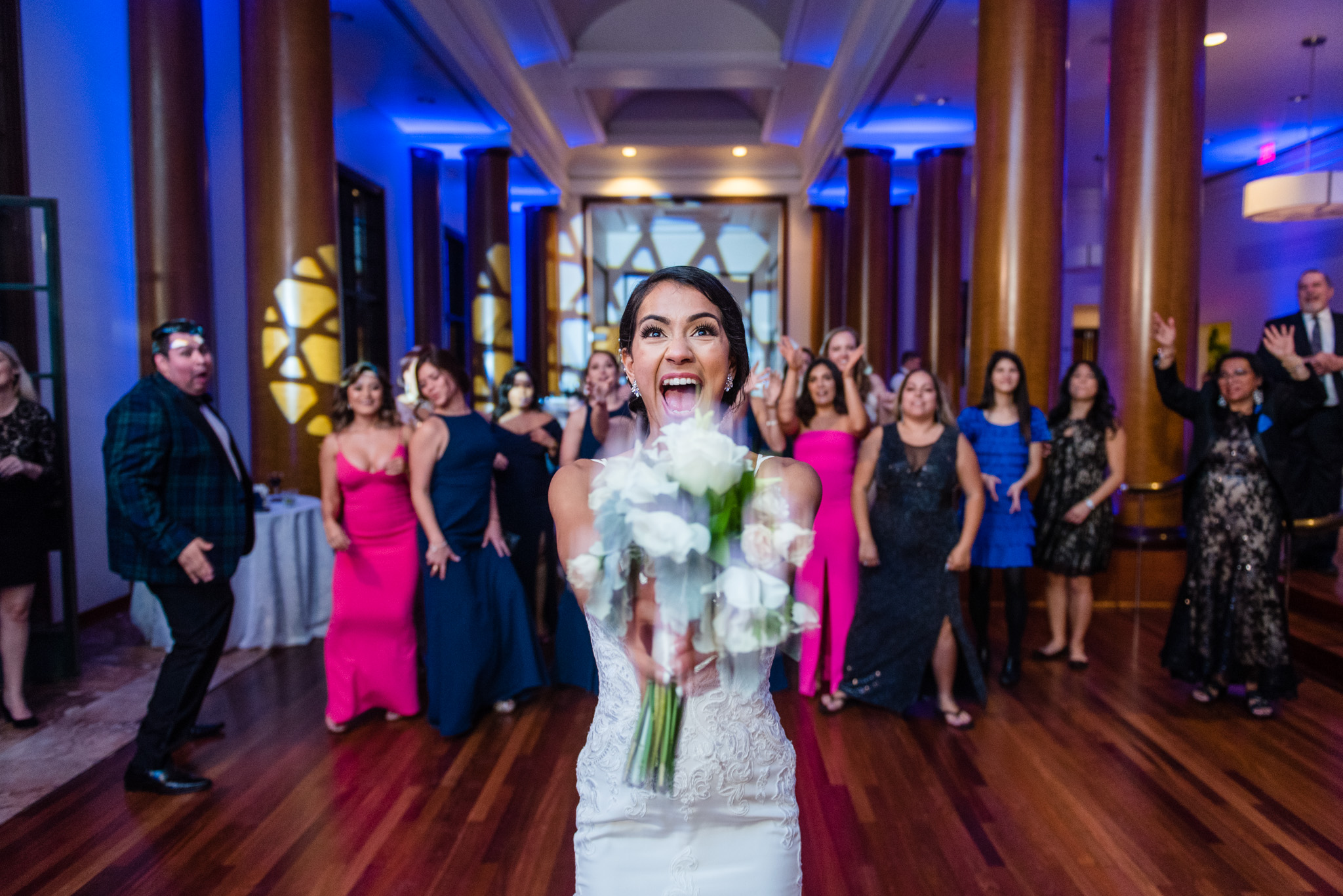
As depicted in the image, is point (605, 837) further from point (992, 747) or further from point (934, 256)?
point (934, 256)

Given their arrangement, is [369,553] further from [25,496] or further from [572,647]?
[25,496]

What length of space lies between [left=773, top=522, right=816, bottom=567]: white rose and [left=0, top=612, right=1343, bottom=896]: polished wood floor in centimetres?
178

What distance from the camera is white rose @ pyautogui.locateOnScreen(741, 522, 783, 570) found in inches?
39.9

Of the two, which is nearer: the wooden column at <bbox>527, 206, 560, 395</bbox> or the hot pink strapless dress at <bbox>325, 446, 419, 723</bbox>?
the hot pink strapless dress at <bbox>325, 446, 419, 723</bbox>

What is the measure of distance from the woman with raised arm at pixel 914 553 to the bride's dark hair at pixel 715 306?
229cm

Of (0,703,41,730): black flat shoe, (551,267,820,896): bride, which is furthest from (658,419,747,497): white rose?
(0,703,41,730): black flat shoe

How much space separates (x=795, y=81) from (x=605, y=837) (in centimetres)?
1101

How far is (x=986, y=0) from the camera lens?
529 centimetres

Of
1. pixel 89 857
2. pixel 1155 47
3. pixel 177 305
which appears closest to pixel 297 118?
pixel 177 305

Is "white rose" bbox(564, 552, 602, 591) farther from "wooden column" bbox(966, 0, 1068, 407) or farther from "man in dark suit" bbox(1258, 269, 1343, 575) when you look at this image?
Answer: "man in dark suit" bbox(1258, 269, 1343, 575)

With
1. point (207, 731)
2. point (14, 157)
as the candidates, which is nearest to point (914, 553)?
point (207, 731)

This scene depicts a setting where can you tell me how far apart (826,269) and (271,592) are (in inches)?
444

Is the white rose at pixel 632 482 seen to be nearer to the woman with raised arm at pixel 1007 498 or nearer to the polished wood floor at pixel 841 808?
the polished wood floor at pixel 841 808

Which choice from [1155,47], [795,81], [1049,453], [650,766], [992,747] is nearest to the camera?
[650,766]
